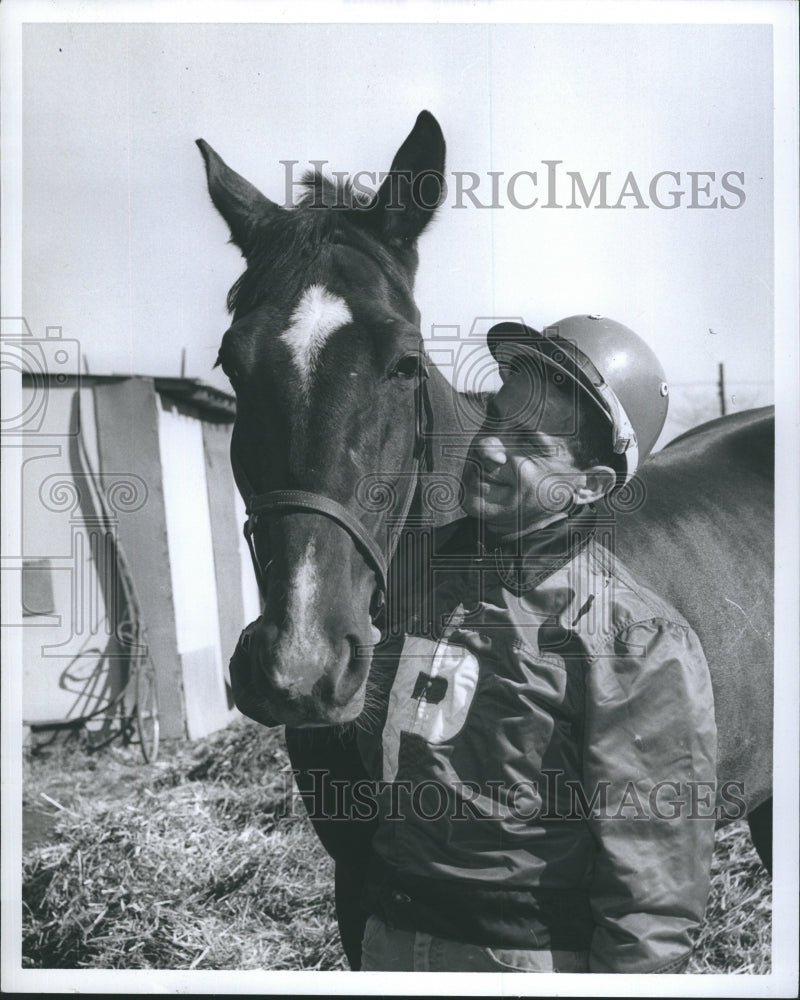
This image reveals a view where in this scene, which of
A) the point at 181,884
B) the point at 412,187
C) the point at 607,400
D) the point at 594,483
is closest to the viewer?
the point at 607,400

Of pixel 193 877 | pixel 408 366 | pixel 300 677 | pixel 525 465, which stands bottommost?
pixel 193 877

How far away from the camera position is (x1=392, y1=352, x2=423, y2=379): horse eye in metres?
2.25

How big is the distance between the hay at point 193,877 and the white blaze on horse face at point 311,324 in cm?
164

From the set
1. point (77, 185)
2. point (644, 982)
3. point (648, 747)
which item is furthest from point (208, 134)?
point (644, 982)

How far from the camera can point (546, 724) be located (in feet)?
6.93

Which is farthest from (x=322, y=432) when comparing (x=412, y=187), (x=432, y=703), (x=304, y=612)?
(x=412, y=187)

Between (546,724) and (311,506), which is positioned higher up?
(311,506)

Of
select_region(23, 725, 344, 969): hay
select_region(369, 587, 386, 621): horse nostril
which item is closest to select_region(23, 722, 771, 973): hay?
select_region(23, 725, 344, 969): hay

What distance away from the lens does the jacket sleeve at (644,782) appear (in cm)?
197

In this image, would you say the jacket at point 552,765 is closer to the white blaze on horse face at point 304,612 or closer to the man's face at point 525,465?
the man's face at point 525,465

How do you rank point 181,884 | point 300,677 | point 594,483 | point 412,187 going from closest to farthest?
1. point 300,677
2. point 594,483
3. point 412,187
4. point 181,884

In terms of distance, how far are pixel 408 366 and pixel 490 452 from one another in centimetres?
33

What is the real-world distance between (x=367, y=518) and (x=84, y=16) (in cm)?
178

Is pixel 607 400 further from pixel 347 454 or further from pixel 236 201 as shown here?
pixel 236 201
